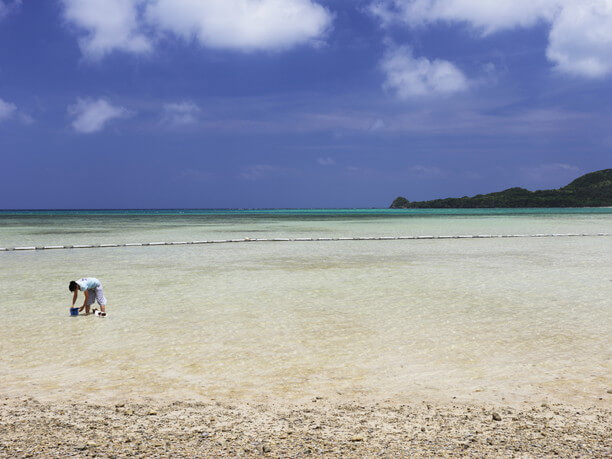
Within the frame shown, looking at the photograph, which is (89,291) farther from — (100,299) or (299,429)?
(299,429)

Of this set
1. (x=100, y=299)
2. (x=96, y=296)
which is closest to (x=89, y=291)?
(x=96, y=296)

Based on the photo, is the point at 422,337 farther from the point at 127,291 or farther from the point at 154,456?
the point at 127,291

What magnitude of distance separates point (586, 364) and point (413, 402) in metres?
2.95

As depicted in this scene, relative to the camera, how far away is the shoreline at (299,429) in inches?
178

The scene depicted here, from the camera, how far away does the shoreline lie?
14.8 feet

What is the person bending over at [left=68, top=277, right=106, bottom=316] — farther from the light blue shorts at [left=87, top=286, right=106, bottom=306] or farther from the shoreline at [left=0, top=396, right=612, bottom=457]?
the shoreline at [left=0, top=396, right=612, bottom=457]

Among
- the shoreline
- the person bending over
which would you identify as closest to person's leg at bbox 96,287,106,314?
the person bending over

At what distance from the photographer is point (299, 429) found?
16.4 feet

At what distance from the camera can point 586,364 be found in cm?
708

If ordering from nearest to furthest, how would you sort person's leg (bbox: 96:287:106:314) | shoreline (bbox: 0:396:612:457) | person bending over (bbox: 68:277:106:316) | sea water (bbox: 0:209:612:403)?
1. shoreline (bbox: 0:396:612:457)
2. sea water (bbox: 0:209:612:403)
3. person bending over (bbox: 68:277:106:316)
4. person's leg (bbox: 96:287:106:314)

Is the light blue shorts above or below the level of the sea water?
above

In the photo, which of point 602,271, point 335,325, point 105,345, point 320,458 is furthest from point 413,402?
point 602,271

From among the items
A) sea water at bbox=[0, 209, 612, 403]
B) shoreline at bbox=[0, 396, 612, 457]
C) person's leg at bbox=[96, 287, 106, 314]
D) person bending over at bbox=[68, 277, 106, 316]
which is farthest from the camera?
person's leg at bbox=[96, 287, 106, 314]

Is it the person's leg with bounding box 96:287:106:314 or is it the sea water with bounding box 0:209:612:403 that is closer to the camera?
the sea water with bounding box 0:209:612:403
